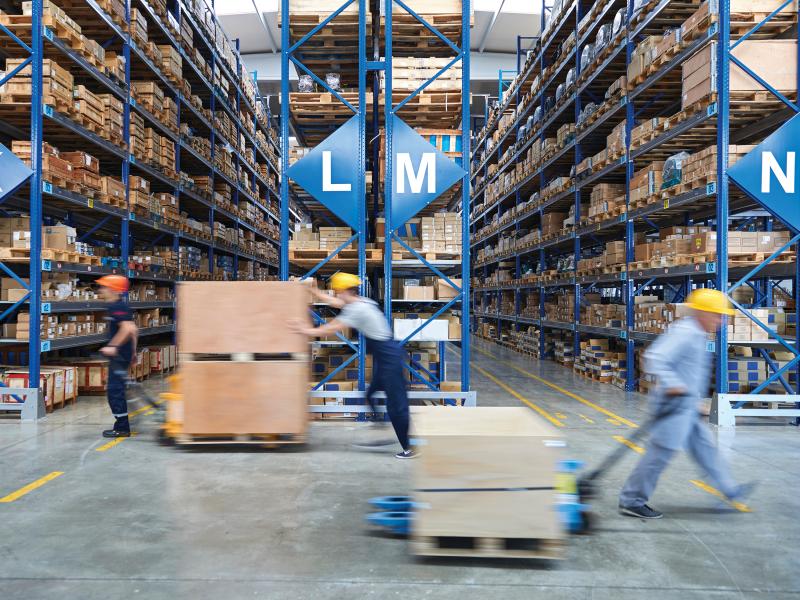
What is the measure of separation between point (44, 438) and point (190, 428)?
2113 millimetres

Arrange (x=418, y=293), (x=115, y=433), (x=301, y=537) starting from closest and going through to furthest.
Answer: (x=301, y=537)
(x=115, y=433)
(x=418, y=293)

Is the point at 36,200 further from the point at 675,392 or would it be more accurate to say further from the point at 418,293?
the point at 675,392

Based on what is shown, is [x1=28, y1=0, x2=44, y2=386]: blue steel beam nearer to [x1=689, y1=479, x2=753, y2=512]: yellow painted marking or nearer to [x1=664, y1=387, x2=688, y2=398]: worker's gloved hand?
[x1=664, y1=387, x2=688, y2=398]: worker's gloved hand

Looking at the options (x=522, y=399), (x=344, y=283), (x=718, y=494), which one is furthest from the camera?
(x=522, y=399)

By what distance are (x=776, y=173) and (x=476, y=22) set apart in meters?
21.4

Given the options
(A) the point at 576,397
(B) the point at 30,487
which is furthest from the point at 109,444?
(A) the point at 576,397

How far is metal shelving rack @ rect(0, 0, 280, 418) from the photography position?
752cm

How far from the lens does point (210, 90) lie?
46.8ft

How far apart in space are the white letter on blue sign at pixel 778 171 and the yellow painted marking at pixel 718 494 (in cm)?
436

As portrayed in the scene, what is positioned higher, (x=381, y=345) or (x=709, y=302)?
(x=709, y=302)

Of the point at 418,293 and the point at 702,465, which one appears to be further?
the point at 418,293

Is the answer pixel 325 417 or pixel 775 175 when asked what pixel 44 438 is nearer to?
pixel 325 417

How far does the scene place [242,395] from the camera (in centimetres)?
564

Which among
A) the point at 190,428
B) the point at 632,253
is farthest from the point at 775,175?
the point at 190,428
